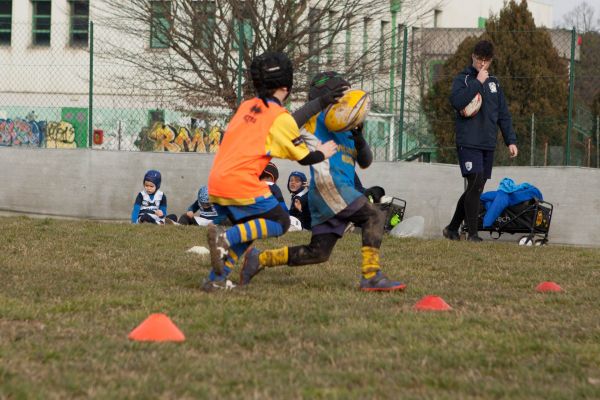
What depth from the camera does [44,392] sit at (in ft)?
14.5

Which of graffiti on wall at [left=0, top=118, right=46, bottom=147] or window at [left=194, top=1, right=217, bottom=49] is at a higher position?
window at [left=194, top=1, right=217, bottom=49]

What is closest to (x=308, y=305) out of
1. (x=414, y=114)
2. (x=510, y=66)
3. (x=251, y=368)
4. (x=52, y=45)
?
(x=251, y=368)

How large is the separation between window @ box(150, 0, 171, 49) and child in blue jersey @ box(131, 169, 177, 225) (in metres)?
6.88

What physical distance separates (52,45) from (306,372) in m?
26.7

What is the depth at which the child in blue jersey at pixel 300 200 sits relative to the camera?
48.0 feet

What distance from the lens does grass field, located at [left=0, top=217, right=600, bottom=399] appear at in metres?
4.68

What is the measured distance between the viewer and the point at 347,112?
25.0 feet

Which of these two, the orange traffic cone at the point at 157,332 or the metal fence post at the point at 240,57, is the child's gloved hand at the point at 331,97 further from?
the metal fence post at the point at 240,57

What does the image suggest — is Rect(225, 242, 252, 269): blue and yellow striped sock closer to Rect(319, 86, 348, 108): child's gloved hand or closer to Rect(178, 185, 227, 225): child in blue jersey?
Rect(319, 86, 348, 108): child's gloved hand

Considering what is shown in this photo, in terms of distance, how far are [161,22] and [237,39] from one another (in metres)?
2.47

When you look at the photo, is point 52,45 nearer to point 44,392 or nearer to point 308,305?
point 308,305

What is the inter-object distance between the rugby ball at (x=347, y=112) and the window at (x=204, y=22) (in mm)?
13878

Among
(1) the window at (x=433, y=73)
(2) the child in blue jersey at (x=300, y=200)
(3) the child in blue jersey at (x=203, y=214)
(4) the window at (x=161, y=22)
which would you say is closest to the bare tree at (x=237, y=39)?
(4) the window at (x=161, y=22)

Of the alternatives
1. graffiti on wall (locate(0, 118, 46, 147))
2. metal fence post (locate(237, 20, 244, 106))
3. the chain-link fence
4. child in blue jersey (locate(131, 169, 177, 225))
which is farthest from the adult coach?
graffiti on wall (locate(0, 118, 46, 147))
